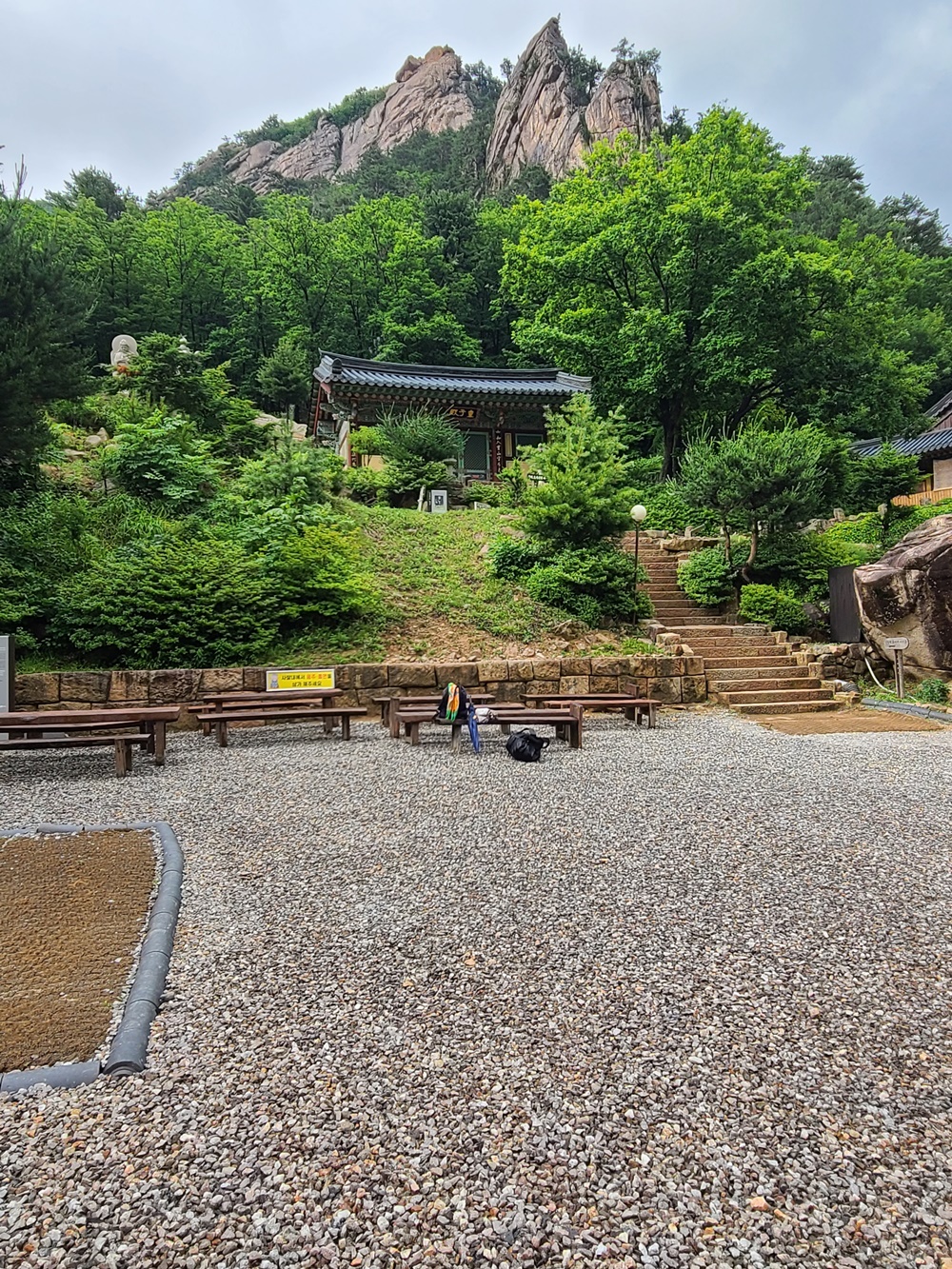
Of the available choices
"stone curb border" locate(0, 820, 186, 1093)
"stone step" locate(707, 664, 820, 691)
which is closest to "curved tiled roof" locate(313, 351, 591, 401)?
"stone step" locate(707, 664, 820, 691)

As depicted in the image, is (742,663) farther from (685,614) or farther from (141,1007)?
(141,1007)

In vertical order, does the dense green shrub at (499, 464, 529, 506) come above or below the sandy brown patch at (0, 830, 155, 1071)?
above

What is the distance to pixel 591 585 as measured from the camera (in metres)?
10.5

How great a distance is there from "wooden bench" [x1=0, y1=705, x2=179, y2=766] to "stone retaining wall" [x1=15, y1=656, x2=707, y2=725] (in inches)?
42.7

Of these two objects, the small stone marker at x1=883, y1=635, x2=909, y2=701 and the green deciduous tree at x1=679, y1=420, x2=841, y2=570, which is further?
the green deciduous tree at x1=679, y1=420, x2=841, y2=570

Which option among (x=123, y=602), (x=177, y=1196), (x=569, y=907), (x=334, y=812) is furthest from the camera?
(x=123, y=602)

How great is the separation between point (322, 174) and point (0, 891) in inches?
2627

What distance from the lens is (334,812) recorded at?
4902 mm

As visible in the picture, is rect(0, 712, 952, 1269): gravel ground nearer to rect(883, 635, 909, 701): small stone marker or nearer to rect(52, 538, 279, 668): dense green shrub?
rect(52, 538, 279, 668): dense green shrub

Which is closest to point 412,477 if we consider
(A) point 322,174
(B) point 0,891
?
(B) point 0,891

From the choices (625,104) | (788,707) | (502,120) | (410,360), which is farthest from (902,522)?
(502,120)

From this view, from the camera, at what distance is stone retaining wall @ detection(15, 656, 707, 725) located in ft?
24.7

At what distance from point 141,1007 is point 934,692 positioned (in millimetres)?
10490

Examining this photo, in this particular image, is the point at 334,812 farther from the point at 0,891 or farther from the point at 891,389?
the point at 891,389
